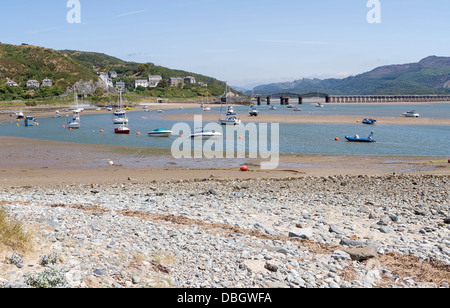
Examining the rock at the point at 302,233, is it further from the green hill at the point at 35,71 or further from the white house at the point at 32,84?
the white house at the point at 32,84

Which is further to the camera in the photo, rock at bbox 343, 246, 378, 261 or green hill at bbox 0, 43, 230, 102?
green hill at bbox 0, 43, 230, 102

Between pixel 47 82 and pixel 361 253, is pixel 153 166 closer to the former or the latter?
pixel 361 253

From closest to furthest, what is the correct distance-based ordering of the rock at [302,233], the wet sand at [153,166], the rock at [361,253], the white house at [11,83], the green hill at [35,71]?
1. the rock at [361,253]
2. the rock at [302,233]
3. the wet sand at [153,166]
4. the green hill at [35,71]
5. the white house at [11,83]

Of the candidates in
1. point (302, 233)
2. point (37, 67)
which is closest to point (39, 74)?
point (37, 67)

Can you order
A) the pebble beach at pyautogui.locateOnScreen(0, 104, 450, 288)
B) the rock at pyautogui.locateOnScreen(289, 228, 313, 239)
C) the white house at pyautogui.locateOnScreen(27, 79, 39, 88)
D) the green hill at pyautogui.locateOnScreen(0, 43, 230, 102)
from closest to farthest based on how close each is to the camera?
the pebble beach at pyautogui.locateOnScreen(0, 104, 450, 288), the rock at pyautogui.locateOnScreen(289, 228, 313, 239), the green hill at pyautogui.locateOnScreen(0, 43, 230, 102), the white house at pyautogui.locateOnScreen(27, 79, 39, 88)

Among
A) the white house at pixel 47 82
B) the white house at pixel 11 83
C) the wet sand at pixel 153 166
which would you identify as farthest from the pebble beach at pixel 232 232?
the white house at pixel 47 82

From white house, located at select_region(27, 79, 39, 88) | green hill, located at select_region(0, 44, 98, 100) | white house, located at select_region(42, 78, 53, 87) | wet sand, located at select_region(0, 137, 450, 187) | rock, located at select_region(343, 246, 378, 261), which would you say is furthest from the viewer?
white house, located at select_region(42, 78, 53, 87)

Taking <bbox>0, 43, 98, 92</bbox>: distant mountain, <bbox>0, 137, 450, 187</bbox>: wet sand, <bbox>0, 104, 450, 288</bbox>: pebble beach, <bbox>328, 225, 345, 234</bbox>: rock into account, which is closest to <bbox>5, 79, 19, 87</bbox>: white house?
<bbox>0, 43, 98, 92</bbox>: distant mountain

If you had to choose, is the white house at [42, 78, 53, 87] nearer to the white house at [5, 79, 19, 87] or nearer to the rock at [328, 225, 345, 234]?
the white house at [5, 79, 19, 87]

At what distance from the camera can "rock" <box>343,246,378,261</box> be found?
31.9 ft

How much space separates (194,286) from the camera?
7.80 metres

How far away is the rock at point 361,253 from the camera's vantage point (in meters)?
9.72

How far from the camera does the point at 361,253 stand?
32.2ft
